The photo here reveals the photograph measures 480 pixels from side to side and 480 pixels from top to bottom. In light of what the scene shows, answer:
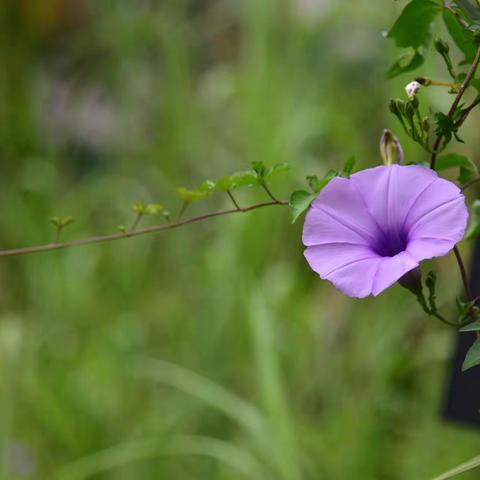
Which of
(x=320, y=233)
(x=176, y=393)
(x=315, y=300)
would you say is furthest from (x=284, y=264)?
(x=320, y=233)

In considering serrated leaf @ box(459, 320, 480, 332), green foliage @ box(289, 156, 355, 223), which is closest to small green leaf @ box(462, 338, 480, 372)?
serrated leaf @ box(459, 320, 480, 332)

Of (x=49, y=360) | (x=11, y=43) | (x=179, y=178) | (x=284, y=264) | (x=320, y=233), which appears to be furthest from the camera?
(x=11, y=43)

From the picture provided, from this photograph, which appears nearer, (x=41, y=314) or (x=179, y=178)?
(x=41, y=314)

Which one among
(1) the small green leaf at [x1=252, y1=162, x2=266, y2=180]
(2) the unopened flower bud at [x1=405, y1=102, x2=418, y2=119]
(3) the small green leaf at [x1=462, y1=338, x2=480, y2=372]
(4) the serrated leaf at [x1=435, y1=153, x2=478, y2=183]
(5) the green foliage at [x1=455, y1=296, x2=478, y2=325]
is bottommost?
(3) the small green leaf at [x1=462, y1=338, x2=480, y2=372]

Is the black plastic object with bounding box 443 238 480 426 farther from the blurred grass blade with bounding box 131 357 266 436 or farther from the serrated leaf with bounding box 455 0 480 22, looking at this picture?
the blurred grass blade with bounding box 131 357 266 436

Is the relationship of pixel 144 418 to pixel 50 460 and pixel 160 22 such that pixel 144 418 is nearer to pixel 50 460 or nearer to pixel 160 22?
pixel 50 460

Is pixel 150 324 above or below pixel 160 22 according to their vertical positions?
below

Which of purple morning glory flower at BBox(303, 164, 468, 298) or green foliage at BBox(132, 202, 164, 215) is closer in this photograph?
purple morning glory flower at BBox(303, 164, 468, 298)
